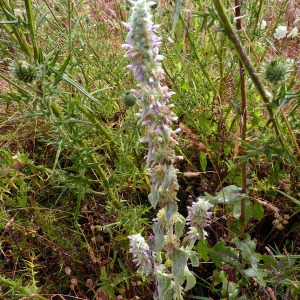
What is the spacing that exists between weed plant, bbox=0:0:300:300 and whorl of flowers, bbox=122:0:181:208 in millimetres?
74

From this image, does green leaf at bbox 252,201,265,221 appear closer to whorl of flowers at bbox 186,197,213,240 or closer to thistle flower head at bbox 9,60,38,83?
whorl of flowers at bbox 186,197,213,240

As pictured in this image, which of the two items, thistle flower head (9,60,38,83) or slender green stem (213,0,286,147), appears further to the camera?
thistle flower head (9,60,38,83)

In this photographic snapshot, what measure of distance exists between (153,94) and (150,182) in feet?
1.66

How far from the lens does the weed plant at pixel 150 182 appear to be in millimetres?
1550

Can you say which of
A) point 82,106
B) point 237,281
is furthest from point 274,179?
point 82,106

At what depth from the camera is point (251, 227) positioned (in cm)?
221

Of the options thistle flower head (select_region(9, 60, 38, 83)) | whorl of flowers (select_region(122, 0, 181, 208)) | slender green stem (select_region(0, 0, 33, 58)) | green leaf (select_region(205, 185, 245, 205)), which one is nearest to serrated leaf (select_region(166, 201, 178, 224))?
whorl of flowers (select_region(122, 0, 181, 208))

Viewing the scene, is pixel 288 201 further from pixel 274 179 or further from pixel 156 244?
pixel 156 244

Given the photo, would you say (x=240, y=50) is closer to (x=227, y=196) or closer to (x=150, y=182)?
(x=150, y=182)

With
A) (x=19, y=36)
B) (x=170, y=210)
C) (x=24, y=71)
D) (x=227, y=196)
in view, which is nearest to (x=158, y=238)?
(x=170, y=210)

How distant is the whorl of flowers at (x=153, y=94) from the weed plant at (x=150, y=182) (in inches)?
2.9

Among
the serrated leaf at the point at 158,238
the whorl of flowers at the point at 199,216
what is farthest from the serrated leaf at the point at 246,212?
the serrated leaf at the point at 158,238

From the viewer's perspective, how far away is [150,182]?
4.91ft

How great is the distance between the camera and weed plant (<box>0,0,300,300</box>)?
1550 mm
